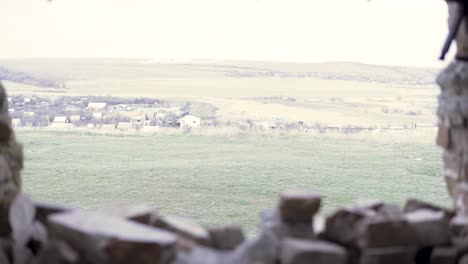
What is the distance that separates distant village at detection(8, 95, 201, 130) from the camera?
46.5ft

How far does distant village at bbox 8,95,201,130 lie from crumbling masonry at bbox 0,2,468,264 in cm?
1187

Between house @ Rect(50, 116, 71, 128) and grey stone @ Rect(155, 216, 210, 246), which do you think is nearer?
grey stone @ Rect(155, 216, 210, 246)

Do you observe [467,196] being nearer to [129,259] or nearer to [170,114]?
[129,259]

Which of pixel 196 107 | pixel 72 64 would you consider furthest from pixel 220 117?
pixel 72 64

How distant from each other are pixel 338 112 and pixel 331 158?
4121 millimetres

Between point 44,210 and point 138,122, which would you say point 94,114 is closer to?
point 138,122

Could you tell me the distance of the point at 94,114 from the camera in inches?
581

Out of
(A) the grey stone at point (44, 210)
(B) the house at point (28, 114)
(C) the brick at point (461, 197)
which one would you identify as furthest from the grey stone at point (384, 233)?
(B) the house at point (28, 114)

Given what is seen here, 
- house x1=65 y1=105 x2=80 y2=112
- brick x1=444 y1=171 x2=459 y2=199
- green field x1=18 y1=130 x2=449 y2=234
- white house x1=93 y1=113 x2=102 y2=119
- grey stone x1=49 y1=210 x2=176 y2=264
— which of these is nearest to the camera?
grey stone x1=49 y1=210 x2=176 y2=264

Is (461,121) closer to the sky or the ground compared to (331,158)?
closer to the sky

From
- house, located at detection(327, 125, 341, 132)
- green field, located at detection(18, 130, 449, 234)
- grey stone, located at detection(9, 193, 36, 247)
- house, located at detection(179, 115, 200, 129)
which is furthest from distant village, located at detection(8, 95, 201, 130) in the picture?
grey stone, located at detection(9, 193, 36, 247)

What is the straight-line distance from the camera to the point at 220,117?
15125 millimetres

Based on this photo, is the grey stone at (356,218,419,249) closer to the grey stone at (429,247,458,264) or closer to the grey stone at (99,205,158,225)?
the grey stone at (429,247,458,264)

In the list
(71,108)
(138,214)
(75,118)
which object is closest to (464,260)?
(138,214)
